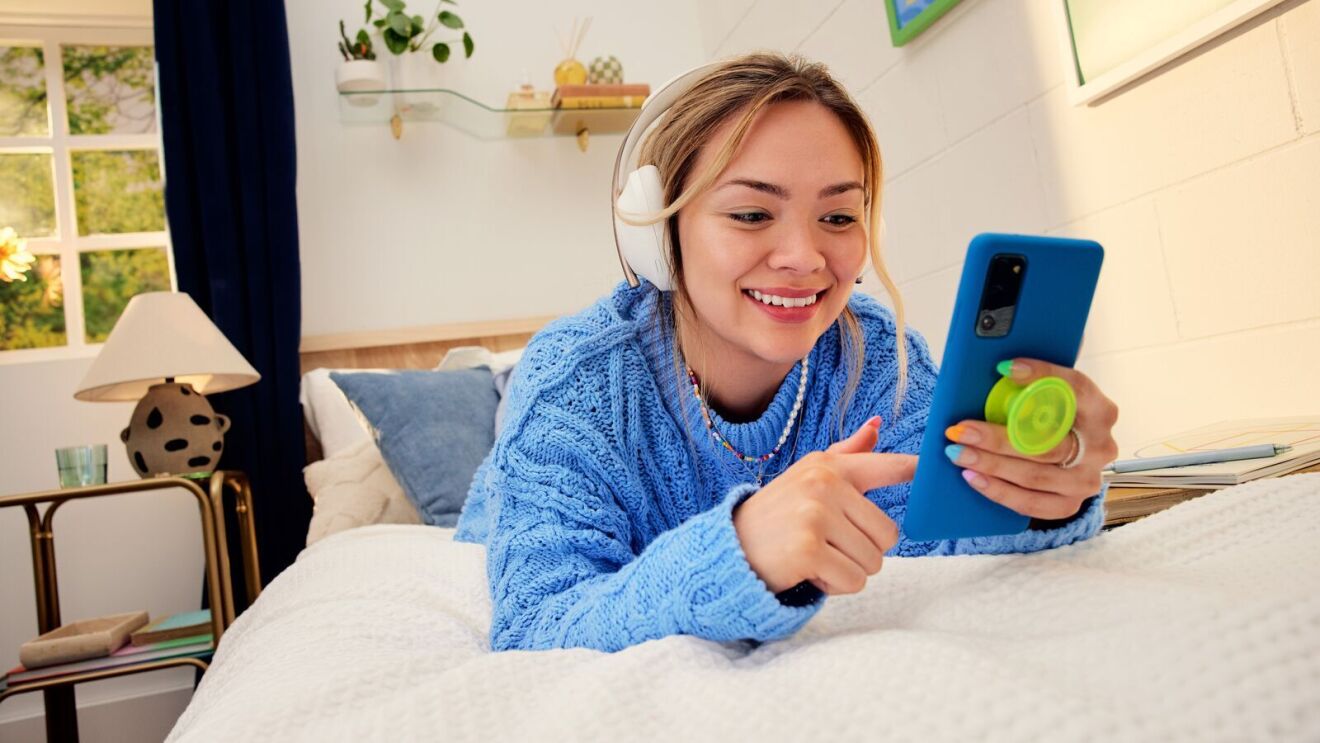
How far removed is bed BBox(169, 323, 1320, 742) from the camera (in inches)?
15.8

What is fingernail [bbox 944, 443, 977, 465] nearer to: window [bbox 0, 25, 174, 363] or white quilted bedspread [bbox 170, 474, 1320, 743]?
white quilted bedspread [bbox 170, 474, 1320, 743]

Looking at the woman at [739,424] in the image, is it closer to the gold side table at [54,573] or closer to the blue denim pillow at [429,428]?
the blue denim pillow at [429,428]

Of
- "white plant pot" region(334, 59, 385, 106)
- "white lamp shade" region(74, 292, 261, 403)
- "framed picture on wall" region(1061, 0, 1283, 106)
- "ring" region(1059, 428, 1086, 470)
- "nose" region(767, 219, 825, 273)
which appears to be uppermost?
"white plant pot" region(334, 59, 385, 106)

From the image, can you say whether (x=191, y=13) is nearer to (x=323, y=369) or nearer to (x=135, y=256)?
(x=135, y=256)

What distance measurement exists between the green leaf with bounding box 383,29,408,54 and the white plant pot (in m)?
0.06

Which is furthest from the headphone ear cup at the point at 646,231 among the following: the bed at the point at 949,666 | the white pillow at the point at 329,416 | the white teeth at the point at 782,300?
the white pillow at the point at 329,416

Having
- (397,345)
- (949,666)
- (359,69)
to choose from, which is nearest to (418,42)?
(359,69)

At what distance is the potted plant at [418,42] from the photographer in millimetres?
2617

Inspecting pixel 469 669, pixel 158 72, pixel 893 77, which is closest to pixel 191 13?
pixel 158 72

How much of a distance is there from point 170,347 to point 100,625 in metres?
0.64

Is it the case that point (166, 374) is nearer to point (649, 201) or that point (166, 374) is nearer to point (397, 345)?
point (397, 345)

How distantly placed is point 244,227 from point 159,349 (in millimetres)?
461

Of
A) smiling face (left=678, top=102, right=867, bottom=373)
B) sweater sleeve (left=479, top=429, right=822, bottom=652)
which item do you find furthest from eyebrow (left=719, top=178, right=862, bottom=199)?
sweater sleeve (left=479, top=429, right=822, bottom=652)

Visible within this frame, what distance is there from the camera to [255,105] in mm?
2523
